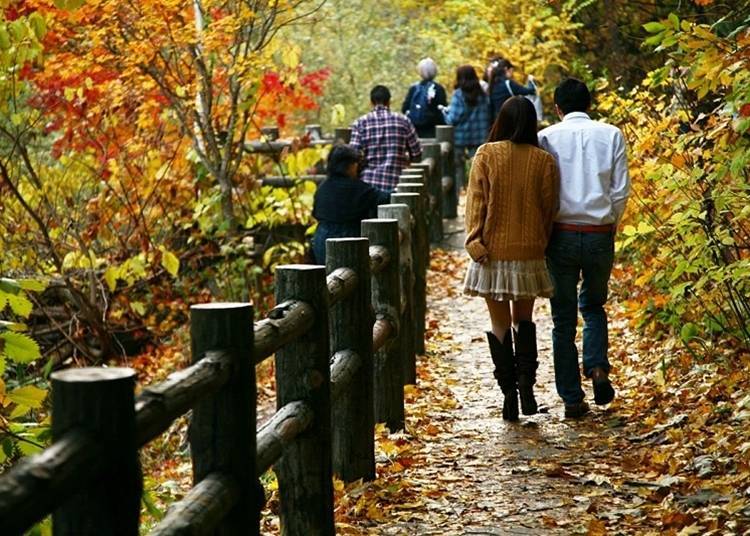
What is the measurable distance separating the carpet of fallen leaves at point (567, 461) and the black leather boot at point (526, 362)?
0.14 m

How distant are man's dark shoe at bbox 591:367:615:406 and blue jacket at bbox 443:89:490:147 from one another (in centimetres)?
940

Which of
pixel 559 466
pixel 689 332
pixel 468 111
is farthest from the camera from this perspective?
pixel 468 111

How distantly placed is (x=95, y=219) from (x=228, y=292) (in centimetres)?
236

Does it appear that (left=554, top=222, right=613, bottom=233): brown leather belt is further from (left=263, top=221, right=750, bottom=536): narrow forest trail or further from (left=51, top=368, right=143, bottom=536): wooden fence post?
(left=51, top=368, right=143, bottom=536): wooden fence post

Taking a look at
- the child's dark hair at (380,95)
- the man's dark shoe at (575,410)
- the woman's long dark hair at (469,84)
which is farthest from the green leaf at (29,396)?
the woman's long dark hair at (469,84)

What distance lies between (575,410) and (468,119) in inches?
384

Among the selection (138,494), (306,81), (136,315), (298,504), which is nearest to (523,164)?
(298,504)

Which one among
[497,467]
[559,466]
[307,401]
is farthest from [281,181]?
[307,401]

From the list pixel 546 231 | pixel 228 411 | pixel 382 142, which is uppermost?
pixel 382 142

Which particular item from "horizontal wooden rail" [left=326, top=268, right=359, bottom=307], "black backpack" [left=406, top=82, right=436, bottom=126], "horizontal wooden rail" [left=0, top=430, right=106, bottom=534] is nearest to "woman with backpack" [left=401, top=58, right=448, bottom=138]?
"black backpack" [left=406, top=82, right=436, bottom=126]

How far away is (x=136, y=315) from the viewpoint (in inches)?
620

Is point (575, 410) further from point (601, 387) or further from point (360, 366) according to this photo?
point (360, 366)

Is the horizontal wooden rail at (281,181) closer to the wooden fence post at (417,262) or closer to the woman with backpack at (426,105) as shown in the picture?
the woman with backpack at (426,105)

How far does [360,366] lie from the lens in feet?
19.8
